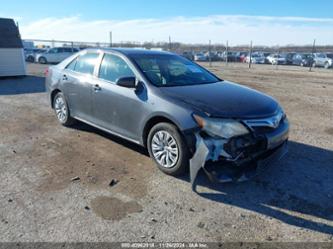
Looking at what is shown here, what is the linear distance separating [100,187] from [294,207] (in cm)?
231

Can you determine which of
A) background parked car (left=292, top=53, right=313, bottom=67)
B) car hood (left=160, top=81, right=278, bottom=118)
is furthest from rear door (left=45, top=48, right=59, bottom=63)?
background parked car (left=292, top=53, right=313, bottom=67)

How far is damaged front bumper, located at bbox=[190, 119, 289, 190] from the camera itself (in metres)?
3.59

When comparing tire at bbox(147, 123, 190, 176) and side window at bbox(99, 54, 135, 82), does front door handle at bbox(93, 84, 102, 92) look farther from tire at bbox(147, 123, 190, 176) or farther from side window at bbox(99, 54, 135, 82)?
tire at bbox(147, 123, 190, 176)

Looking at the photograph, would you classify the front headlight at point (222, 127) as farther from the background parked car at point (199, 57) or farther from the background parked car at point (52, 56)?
the background parked car at point (199, 57)

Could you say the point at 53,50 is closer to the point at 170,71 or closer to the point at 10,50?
the point at 10,50

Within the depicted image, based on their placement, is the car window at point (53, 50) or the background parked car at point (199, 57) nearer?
the car window at point (53, 50)

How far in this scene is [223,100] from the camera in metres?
4.02

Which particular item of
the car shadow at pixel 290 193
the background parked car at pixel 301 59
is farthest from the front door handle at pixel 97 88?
the background parked car at pixel 301 59

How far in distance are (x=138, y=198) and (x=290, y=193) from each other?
1.84 m

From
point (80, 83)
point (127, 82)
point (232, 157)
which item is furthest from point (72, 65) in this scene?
point (232, 157)

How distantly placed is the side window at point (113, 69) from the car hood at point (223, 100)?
0.82m

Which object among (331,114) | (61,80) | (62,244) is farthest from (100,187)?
(331,114)

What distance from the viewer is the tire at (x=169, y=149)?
389 centimetres

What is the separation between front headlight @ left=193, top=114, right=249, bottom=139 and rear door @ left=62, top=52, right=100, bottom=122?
2.43 m
